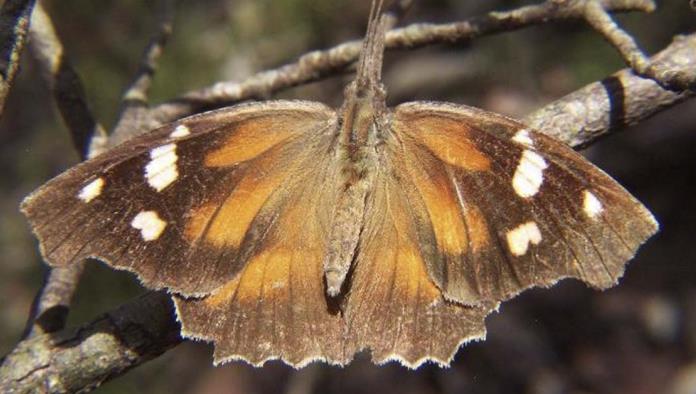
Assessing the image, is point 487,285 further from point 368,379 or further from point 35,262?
point 35,262

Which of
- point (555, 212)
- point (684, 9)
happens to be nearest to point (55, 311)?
point (555, 212)

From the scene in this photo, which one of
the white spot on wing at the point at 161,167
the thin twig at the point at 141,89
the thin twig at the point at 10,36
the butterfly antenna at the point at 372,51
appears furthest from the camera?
the thin twig at the point at 141,89

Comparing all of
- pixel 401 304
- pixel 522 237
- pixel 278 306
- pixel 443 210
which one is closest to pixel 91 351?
pixel 278 306

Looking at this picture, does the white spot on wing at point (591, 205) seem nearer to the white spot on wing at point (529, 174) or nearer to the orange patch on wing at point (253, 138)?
the white spot on wing at point (529, 174)

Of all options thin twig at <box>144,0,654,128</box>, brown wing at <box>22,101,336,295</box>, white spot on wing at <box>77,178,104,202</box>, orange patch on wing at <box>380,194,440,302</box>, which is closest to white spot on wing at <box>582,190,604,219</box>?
orange patch on wing at <box>380,194,440,302</box>

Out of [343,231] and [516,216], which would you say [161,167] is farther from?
[516,216]

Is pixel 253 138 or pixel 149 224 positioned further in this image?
pixel 253 138

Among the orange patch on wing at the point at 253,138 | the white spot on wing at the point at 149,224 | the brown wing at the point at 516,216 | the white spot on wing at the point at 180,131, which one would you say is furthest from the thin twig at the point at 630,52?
the white spot on wing at the point at 149,224
